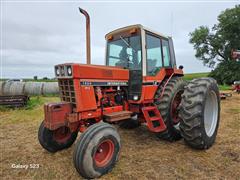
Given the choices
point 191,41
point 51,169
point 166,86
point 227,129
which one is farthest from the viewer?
point 191,41

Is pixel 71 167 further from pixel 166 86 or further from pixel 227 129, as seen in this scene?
pixel 227 129

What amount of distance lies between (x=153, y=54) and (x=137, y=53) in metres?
0.51

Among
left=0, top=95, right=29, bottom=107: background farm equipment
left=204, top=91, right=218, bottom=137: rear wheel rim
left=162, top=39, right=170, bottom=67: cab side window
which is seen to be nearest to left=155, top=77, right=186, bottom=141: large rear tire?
left=162, top=39, right=170, bottom=67: cab side window

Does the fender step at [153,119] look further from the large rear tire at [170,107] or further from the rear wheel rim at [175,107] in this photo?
the rear wheel rim at [175,107]

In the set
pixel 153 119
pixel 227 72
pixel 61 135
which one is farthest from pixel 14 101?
pixel 227 72

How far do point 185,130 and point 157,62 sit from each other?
1.66 metres

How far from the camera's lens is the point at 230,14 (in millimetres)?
27203

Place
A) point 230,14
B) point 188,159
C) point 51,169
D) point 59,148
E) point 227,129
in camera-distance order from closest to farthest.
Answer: point 51,169
point 188,159
point 59,148
point 227,129
point 230,14

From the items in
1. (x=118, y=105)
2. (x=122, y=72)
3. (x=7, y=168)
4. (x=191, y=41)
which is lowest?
(x=7, y=168)

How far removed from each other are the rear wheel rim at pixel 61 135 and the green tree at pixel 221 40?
26.8 meters

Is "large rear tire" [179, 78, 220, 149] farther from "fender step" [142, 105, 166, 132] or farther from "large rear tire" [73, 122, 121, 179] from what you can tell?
"large rear tire" [73, 122, 121, 179]

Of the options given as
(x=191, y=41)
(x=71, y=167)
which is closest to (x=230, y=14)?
(x=191, y=41)

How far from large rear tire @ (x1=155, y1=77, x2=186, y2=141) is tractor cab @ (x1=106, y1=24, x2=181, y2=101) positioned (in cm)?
36

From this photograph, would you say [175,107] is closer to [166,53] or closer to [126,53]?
[166,53]
